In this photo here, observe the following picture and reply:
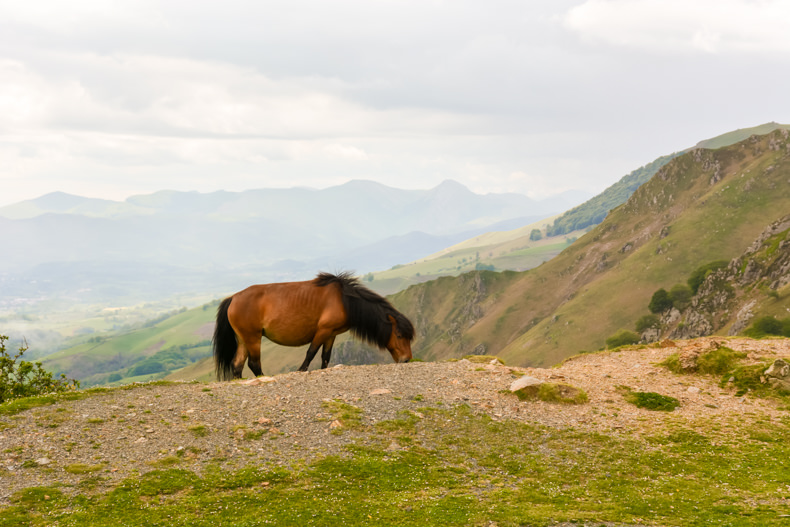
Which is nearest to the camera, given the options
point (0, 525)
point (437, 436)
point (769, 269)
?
point (0, 525)

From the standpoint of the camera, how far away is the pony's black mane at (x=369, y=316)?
22594 mm

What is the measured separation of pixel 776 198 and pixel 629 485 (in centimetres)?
14248

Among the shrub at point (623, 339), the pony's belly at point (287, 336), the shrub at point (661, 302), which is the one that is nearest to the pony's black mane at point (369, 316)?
the pony's belly at point (287, 336)

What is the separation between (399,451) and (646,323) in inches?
4241

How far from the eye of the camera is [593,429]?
678 inches

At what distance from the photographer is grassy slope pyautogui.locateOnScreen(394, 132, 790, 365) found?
123025 mm

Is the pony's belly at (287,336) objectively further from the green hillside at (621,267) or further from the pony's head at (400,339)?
the green hillside at (621,267)

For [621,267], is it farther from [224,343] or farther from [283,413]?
[283,413]

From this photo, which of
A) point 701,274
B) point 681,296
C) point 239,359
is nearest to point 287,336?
point 239,359

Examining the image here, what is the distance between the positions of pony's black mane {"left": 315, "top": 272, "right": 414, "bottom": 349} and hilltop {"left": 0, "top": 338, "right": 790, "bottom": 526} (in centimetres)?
162

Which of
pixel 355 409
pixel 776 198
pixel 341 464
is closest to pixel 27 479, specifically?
pixel 341 464

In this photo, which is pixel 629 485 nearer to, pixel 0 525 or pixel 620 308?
pixel 0 525

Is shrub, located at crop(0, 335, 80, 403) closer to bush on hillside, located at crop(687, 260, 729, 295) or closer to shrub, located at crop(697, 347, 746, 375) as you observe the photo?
shrub, located at crop(697, 347, 746, 375)

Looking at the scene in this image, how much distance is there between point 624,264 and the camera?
14062 centimetres
